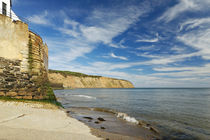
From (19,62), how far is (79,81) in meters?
105

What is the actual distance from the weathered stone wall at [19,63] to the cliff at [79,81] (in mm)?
70695

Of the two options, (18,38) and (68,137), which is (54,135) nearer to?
(68,137)

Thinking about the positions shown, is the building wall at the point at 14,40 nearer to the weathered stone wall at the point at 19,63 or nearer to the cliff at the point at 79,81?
the weathered stone wall at the point at 19,63

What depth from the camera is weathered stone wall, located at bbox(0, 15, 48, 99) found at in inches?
Answer: 440

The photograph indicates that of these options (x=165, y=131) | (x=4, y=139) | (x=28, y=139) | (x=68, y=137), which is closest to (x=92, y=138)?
(x=68, y=137)

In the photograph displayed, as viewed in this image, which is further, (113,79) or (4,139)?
(113,79)

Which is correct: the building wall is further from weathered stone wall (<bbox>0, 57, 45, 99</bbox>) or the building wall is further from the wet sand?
the wet sand

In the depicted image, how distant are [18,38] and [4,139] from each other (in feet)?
34.9

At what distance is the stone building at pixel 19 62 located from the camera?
440 inches

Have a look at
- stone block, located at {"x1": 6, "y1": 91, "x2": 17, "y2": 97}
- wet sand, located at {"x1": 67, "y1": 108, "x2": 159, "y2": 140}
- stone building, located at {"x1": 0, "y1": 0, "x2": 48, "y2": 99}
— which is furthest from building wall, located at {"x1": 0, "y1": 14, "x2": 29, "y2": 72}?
wet sand, located at {"x1": 67, "y1": 108, "x2": 159, "y2": 140}

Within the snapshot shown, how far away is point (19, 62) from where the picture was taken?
11.8m

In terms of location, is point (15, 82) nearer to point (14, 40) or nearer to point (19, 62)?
point (19, 62)

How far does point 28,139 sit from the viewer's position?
13.6 feet

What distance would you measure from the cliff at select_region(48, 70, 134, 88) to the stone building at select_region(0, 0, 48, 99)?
7068 cm
